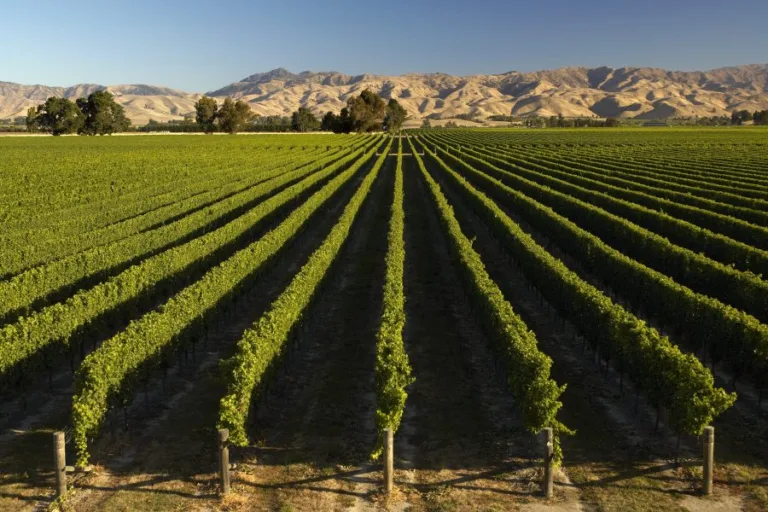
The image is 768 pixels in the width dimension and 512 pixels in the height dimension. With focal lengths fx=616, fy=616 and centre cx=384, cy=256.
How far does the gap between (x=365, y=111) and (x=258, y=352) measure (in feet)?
518

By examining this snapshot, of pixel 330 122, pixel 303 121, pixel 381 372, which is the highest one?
pixel 303 121

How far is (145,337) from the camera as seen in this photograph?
42.3 feet

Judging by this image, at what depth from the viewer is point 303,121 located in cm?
18612

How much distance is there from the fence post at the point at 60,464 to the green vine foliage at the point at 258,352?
2347 mm

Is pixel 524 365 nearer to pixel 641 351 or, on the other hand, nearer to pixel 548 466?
pixel 548 466

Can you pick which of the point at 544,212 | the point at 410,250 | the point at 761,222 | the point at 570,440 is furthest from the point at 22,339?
the point at 761,222

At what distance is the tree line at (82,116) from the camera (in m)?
145

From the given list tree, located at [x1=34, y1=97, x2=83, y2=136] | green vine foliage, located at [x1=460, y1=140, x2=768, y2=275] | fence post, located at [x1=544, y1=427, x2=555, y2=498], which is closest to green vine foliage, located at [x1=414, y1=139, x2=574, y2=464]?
fence post, located at [x1=544, y1=427, x2=555, y2=498]

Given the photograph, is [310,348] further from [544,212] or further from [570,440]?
[544,212]

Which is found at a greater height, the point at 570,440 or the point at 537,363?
the point at 537,363

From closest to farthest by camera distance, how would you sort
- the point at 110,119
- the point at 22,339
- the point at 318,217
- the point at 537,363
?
1. the point at 537,363
2. the point at 22,339
3. the point at 318,217
4. the point at 110,119

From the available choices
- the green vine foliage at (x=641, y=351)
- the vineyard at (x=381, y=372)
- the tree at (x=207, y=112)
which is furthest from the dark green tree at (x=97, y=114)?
the green vine foliage at (x=641, y=351)

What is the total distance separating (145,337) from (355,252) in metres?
14.7

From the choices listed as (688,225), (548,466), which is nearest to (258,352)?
(548,466)
